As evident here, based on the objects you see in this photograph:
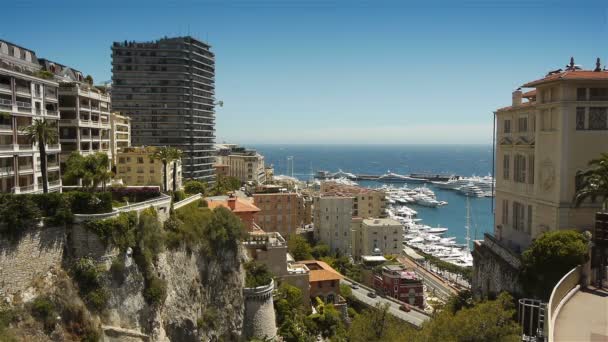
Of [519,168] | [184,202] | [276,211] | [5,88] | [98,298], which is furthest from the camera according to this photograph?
[276,211]

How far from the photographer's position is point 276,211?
95500 mm

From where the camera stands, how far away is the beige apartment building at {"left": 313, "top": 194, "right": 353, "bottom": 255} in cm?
10469

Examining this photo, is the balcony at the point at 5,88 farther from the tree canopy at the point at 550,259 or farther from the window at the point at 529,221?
the window at the point at 529,221

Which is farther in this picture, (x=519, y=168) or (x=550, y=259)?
(x=519, y=168)

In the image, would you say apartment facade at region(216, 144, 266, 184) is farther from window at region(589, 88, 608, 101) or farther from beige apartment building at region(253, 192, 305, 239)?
window at region(589, 88, 608, 101)

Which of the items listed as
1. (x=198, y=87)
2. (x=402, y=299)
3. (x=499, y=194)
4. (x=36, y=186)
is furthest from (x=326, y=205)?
(x=36, y=186)

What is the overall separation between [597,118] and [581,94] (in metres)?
2.10

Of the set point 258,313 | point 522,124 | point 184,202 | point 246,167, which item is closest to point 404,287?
point 258,313

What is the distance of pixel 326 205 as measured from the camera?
10444 cm

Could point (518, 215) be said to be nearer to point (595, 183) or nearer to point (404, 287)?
point (595, 183)

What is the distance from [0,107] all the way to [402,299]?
57.2 m

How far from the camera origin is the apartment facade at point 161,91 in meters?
116

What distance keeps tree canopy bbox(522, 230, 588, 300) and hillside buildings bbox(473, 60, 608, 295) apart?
2905 mm

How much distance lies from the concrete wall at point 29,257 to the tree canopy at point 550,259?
2986cm
